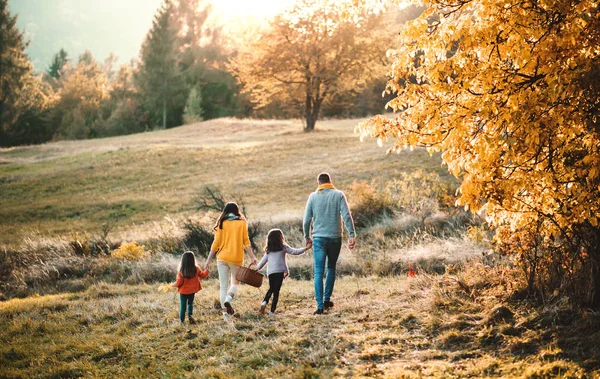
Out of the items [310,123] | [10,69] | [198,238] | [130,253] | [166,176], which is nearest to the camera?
[130,253]

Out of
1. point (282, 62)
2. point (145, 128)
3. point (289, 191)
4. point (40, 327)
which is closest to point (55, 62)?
point (145, 128)

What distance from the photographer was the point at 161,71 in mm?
63500

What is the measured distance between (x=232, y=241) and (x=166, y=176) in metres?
21.3

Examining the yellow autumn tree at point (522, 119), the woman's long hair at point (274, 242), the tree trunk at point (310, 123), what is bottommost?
the woman's long hair at point (274, 242)

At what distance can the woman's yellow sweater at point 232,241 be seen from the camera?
8.19m

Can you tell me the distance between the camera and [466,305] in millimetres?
→ 7082

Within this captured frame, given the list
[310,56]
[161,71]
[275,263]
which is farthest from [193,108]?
[275,263]

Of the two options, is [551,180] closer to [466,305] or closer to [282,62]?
[466,305]

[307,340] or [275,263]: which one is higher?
[275,263]

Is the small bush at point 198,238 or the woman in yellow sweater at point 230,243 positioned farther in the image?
the small bush at point 198,238

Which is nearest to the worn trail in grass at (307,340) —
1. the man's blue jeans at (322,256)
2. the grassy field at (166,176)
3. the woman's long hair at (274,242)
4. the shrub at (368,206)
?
the man's blue jeans at (322,256)

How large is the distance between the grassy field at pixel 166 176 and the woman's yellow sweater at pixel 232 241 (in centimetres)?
835

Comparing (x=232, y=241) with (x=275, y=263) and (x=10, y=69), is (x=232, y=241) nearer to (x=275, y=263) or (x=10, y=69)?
(x=275, y=263)

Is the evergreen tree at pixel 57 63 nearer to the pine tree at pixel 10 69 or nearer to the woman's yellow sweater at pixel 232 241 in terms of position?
the pine tree at pixel 10 69
